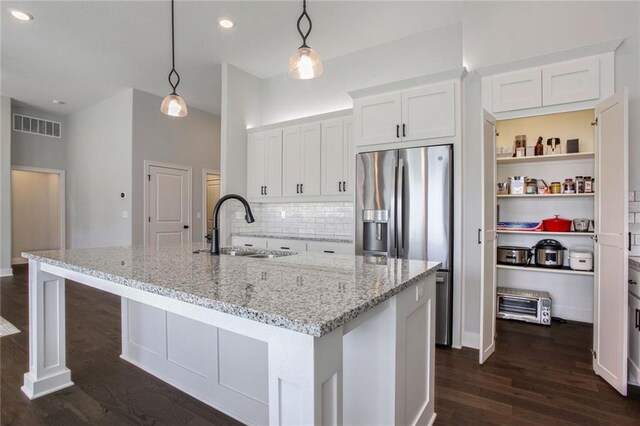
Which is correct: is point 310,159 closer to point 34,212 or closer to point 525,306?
point 525,306

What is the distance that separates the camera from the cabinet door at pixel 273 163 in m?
4.53

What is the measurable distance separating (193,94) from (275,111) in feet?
5.91

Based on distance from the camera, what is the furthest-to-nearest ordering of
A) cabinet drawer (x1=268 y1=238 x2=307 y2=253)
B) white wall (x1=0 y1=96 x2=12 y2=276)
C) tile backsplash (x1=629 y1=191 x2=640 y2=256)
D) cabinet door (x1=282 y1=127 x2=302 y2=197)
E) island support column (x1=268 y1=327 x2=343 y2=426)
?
1. white wall (x1=0 y1=96 x2=12 y2=276)
2. cabinet door (x1=282 y1=127 x2=302 y2=197)
3. cabinet drawer (x1=268 y1=238 x2=307 y2=253)
4. tile backsplash (x1=629 y1=191 x2=640 y2=256)
5. island support column (x1=268 y1=327 x2=343 y2=426)

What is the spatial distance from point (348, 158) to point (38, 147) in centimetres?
653

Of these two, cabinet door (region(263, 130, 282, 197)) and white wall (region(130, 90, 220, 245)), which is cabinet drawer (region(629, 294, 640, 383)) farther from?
white wall (region(130, 90, 220, 245))

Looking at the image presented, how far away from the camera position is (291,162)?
442 centimetres

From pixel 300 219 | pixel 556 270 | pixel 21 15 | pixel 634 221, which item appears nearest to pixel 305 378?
pixel 634 221

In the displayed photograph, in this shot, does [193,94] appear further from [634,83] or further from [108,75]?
[634,83]

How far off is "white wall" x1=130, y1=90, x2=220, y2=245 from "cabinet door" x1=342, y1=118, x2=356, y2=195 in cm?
369

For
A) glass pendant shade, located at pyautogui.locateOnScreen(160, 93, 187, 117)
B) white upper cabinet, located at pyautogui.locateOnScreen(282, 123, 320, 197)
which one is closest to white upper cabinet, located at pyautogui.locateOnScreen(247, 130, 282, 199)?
white upper cabinet, located at pyautogui.locateOnScreen(282, 123, 320, 197)

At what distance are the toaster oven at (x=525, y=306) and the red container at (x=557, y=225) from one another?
73cm

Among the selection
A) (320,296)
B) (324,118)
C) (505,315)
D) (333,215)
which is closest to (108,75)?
(324,118)

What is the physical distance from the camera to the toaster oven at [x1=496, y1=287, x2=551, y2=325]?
11.4 feet

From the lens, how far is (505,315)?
366 centimetres
